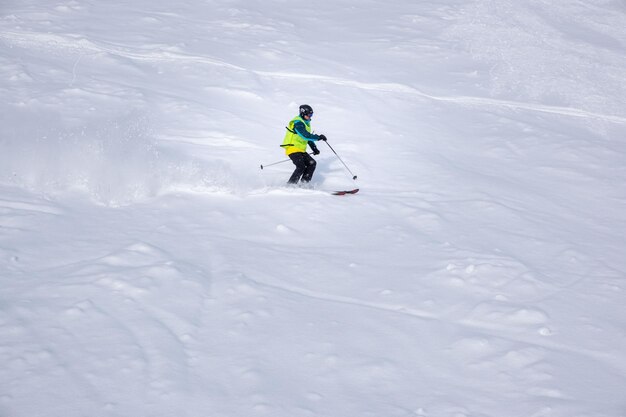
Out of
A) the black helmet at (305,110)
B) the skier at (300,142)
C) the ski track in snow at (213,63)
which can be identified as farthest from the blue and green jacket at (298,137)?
the ski track in snow at (213,63)

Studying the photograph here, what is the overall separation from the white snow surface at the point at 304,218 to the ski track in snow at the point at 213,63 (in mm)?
76

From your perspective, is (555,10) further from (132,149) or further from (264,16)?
(132,149)

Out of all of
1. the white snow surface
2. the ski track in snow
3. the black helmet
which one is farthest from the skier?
the ski track in snow

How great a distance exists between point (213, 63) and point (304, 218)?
754 centimetres

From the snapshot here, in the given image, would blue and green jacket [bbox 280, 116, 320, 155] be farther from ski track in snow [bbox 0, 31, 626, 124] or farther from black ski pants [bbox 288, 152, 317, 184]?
ski track in snow [bbox 0, 31, 626, 124]

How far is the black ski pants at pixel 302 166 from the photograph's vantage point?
10805mm

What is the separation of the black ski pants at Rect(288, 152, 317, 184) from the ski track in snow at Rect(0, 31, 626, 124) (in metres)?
4.98

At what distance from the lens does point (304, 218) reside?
9648 millimetres

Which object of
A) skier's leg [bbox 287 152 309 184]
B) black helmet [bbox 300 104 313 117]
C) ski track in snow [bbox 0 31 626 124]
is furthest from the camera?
ski track in snow [bbox 0 31 626 124]

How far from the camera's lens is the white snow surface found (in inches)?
232

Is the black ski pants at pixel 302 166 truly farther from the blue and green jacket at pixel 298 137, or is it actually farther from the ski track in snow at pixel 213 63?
the ski track in snow at pixel 213 63

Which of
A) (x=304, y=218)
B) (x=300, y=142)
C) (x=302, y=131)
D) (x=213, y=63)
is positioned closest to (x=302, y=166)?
(x=300, y=142)

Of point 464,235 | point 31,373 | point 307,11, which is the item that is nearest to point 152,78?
point 307,11

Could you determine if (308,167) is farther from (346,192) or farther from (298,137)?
(346,192)
